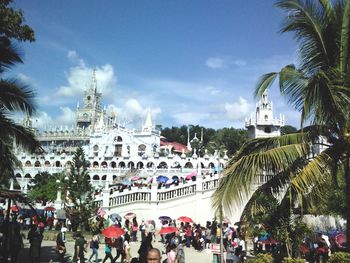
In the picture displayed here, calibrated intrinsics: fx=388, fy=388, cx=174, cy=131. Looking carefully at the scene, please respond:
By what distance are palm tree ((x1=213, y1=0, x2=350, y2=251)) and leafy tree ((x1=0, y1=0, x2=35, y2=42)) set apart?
701 centimetres

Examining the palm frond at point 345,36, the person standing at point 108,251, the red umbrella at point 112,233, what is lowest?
the person standing at point 108,251

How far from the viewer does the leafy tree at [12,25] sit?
35.4ft

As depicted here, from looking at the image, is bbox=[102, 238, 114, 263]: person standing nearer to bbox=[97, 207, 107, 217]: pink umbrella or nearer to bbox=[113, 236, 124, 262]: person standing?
bbox=[113, 236, 124, 262]: person standing

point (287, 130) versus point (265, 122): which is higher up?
point (265, 122)

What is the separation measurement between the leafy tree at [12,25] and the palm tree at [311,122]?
701 cm

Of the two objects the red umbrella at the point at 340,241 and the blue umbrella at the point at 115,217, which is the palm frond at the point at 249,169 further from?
the blue umbrella at the point at 115,217

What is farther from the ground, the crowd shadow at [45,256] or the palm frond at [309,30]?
the palm frond at [309,30]

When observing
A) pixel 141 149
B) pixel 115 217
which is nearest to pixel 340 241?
pixel 115 217

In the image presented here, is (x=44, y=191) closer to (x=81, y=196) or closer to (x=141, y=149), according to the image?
(x=81, y=196)

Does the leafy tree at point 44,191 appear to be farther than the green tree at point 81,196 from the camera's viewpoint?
Yes

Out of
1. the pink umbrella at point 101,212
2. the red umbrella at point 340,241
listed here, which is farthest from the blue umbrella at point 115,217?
the red umbrella at point 340,241

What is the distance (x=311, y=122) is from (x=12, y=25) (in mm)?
8433

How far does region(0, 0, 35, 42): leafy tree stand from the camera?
10805 millimetres

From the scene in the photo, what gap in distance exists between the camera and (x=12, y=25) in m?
10.9
